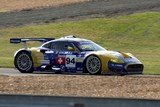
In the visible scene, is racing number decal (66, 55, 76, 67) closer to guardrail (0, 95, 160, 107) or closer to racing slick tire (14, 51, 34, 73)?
racing slick tire (14, 51, 34, 73)

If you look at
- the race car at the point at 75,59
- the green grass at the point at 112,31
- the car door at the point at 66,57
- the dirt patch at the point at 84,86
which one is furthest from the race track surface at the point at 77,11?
the dirt patch at the point at 84,86

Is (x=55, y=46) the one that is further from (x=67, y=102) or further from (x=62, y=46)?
(x=67, y=102)

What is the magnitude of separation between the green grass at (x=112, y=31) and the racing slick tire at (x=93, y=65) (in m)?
14.8

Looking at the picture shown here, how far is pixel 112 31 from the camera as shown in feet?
134

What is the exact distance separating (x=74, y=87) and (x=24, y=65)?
568 centimetres

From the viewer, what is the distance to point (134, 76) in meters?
20.0

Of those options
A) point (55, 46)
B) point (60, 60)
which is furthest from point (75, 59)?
point (55, 46)

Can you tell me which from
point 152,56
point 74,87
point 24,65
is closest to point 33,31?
point 152,56

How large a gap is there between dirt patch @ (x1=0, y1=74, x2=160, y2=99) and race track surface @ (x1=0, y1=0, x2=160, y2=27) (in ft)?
80.0

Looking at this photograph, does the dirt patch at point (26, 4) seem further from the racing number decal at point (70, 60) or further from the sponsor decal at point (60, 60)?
the racing number decal at point (70, 60)

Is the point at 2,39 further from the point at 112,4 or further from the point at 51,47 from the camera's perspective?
the point at 51,47

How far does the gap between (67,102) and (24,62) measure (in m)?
13.0

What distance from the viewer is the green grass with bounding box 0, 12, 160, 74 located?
122 feet

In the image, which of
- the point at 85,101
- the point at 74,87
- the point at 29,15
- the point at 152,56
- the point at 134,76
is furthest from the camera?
the point at 29,15
